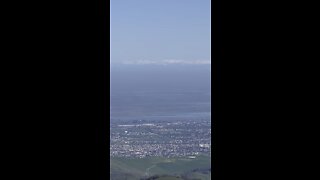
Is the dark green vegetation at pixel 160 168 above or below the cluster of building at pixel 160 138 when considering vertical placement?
below

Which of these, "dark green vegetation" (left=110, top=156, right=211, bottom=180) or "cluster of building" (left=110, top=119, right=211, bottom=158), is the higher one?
"cluster of building" (left=110, top=119, right=211, bottom=158)
